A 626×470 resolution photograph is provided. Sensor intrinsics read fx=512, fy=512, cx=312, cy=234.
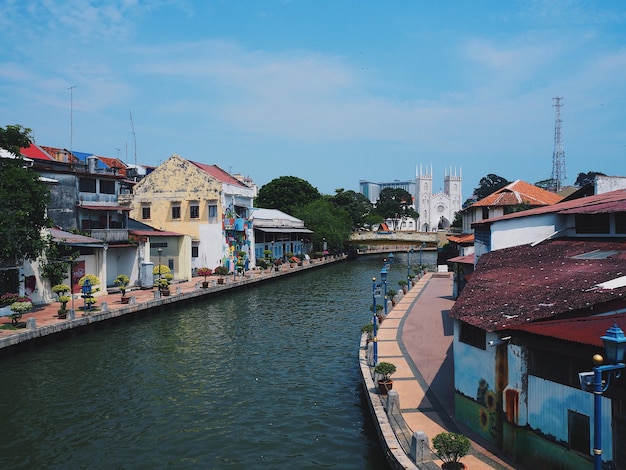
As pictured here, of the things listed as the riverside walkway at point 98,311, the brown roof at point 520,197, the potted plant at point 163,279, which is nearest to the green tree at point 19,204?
the riverside walkway at point 98,311

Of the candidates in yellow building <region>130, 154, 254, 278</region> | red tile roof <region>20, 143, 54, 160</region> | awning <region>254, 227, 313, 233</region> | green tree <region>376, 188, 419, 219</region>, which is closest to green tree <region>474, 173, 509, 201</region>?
green tree <region>376, 188, 419, 219</region>

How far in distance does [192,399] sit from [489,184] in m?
103

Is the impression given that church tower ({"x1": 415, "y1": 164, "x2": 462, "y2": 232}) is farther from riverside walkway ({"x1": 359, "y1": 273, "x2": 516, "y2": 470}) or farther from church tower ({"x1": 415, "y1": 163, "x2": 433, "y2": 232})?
riverside walkway ({"x1": 359, "y1": 273, "x2": 516, "y2": 470})

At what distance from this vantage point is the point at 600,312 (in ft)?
35.1

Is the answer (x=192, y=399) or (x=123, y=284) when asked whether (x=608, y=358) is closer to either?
(x=192, y=399)

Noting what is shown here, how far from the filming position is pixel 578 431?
959cm

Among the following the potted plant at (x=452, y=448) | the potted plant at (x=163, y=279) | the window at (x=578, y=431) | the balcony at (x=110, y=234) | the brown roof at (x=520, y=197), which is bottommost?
the potted plant at (x=452, y=448)

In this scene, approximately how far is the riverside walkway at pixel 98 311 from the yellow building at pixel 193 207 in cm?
374

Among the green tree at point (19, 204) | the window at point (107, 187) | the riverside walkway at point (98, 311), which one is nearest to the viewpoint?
the riverside walkway at point (98, 311)

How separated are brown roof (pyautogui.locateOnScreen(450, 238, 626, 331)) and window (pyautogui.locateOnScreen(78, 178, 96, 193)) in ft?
99.7

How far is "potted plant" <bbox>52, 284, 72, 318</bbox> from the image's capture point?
87.2 ft

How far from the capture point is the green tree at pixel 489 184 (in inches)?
4257

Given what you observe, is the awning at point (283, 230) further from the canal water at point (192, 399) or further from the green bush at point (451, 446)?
the green bush at point (451, 446)

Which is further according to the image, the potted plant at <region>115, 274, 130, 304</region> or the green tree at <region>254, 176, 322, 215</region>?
the green tree at <region>254, 176, 322, 215</region>
